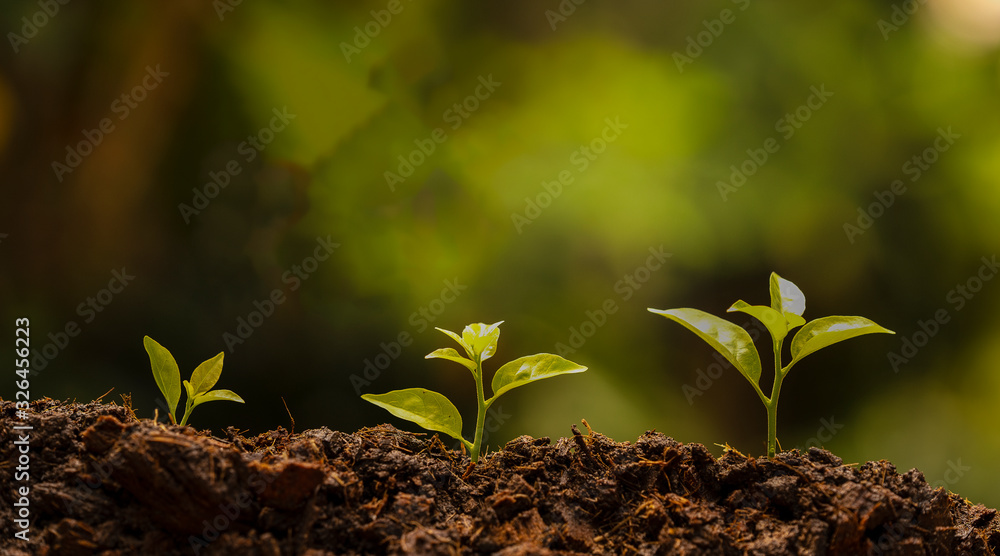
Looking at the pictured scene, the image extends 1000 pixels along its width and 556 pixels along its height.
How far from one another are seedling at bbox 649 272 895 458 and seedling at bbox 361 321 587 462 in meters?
0.21

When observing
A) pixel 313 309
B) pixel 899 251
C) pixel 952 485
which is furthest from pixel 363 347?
pixel 952 485

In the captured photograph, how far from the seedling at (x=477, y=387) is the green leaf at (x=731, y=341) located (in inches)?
7.4

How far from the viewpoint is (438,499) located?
0.89 metres

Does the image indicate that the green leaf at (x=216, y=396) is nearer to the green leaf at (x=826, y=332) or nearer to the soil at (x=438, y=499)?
the soil at (x=438, y=499)

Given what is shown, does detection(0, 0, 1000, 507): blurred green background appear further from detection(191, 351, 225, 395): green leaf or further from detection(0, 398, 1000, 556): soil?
detection(0, 398, 1000, 556): soil

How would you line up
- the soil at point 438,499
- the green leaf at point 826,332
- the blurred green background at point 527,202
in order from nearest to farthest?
1. the soil at point 438,499
2. the green leaf at point 826,332
3. the blurred green background at point 527,202

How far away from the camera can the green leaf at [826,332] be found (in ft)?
3.07

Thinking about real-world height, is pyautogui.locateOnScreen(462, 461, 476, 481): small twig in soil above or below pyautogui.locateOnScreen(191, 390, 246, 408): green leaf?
above

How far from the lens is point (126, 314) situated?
5.79 feet

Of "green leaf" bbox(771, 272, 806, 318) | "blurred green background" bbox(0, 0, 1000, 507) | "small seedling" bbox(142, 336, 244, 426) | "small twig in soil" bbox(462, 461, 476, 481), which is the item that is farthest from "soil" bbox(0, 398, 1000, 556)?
"blurred green background" bbox(0, 0, 1000, 507)

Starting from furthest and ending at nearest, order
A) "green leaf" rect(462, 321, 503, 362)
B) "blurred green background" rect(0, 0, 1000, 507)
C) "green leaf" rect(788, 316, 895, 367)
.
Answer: "blurred green background" rect(0, 0, 1000, 507)
"green leaf" rect(462, 321, 503, 362)
"green leaf" rect(788, 316, 895, 367)

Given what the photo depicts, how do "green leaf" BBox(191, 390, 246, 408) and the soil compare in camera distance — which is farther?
"green leaf" BBox(191, 390, 246, 408)

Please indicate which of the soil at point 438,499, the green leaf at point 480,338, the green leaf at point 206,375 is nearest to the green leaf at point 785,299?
the soil at point 438,499

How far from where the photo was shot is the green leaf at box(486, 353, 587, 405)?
104 cm
